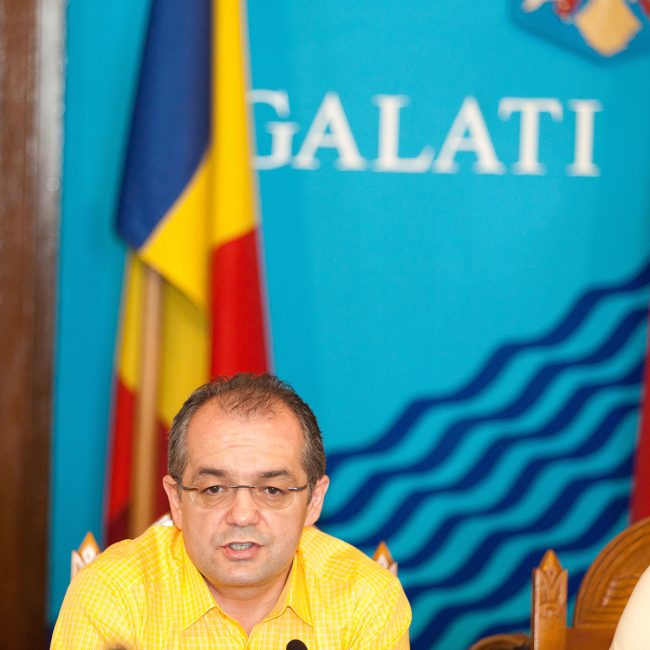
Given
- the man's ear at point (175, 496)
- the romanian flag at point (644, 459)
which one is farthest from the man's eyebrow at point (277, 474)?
the romanian flag at point (644, 459)

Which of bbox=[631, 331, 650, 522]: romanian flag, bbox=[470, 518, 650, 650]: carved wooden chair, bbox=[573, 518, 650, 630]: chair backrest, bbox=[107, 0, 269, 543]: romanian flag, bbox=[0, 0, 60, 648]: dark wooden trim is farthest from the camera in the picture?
bbox=[631, 331, 650, 522]: romanian flag

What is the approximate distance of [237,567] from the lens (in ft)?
6.21

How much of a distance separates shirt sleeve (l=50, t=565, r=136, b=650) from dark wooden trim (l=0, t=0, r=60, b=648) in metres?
1.66

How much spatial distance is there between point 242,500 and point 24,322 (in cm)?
180

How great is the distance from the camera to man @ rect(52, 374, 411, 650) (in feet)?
6.20

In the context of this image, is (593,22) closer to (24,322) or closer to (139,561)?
(24,322)

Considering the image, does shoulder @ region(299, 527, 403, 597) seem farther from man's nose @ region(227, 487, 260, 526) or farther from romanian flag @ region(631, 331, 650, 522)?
romanian flag @ region(631, 331, 650, 522)

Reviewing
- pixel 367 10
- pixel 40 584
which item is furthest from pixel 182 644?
pixel 367 10

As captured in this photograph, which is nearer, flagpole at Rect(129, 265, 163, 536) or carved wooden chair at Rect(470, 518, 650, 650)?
carved wooden chair at Rect(470, 518, 650, 650)

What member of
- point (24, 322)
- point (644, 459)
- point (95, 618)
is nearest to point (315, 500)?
point (95, 618)

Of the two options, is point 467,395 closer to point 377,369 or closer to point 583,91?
point 377,369

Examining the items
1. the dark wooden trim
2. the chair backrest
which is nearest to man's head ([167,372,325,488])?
the chair backrest

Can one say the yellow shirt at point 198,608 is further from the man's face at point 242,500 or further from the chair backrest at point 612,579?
the chair backrest at point 612,579

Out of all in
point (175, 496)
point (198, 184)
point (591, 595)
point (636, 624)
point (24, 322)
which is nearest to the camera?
point (636, 624)
